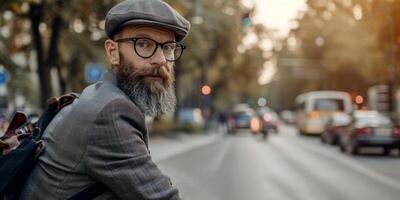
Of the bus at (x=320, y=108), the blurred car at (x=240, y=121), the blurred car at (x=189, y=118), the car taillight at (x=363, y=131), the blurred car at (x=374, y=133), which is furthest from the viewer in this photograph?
the blurred car at (x=240, y=121)

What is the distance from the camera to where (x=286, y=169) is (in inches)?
712

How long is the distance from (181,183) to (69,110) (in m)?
12.1

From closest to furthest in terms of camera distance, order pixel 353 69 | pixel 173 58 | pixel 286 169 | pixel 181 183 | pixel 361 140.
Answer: pixel 173 58
pixel 181 183
pixel 286 169
pixel 361 140
pixel 353 69

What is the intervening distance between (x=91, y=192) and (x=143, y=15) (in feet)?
1.77

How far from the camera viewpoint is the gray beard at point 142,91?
2195 mm

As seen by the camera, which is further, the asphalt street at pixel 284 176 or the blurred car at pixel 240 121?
the blurred car at pixel 240 121

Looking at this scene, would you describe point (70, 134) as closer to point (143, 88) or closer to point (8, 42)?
point (143, 88)

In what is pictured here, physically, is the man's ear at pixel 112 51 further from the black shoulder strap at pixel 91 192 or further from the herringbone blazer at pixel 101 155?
the black shoulder strap at pixel 91 192

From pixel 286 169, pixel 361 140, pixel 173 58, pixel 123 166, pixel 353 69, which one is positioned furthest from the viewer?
pixel 353 69

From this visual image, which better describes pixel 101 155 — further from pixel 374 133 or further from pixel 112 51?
pixel 374 133

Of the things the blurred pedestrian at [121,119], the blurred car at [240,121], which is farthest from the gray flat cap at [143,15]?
the blurred car at [240,121]

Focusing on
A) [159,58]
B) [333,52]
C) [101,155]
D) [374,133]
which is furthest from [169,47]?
[333,52]

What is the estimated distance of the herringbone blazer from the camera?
198cm

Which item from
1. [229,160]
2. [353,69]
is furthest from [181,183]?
[353,69]
